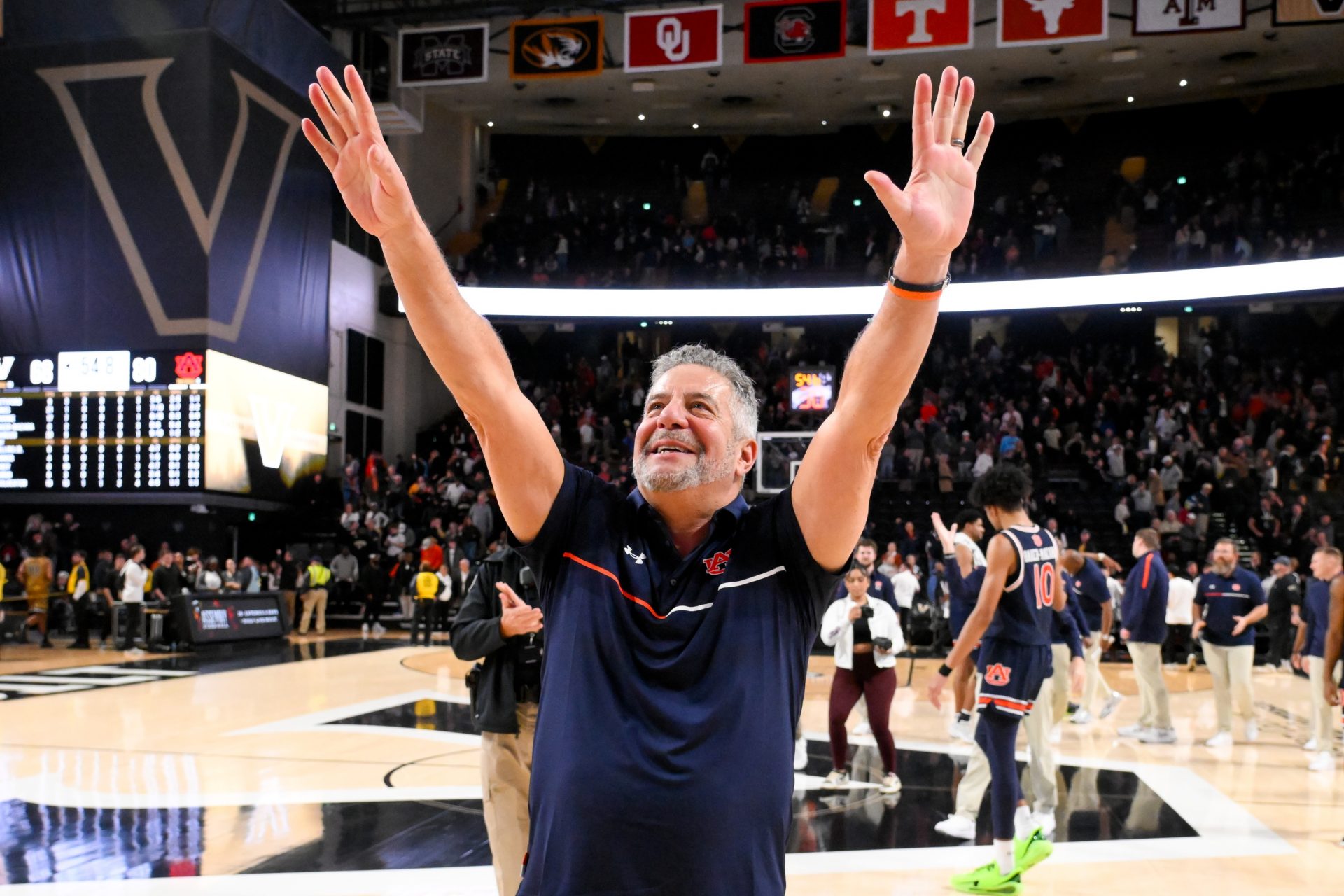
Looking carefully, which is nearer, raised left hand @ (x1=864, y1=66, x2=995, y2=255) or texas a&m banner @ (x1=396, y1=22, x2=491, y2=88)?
raised left hand @ (x1=864, y1=66, x2=995, y2=255)

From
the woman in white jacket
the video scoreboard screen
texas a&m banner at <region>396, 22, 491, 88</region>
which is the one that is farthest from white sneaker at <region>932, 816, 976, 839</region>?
texas a&m banner at <region>396, 22, 491, 88</region>

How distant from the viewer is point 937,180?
2.25 m

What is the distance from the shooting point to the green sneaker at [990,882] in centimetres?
577

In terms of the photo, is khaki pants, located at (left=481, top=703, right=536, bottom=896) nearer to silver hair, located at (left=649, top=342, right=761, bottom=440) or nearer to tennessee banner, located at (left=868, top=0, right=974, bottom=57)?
silver hair, located at (left=649, top=342, right=761, bottom=440)

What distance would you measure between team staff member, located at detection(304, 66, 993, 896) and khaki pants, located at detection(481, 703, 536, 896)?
233 cm

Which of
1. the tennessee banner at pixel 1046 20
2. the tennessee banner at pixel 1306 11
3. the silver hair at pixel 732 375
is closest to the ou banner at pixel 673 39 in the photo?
the tennessee banner at pixel 1046 20

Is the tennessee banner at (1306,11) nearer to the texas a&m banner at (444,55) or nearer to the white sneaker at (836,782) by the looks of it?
the texas a&m banner at (444,55)

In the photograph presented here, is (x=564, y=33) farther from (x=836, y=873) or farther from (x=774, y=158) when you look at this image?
(x=836, y=873)

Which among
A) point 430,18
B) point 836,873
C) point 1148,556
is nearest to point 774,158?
point 430,18

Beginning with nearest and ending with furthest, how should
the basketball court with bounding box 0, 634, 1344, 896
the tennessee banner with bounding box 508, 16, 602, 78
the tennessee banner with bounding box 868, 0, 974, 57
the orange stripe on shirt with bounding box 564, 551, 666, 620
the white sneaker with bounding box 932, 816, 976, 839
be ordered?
the orange stripe on shirt with bounding box 564, 551, 666, 620
the basketball court with bounding box 0, 634, 1344, 896
the white sneaker with bounding box 932, 816, 976, 839
the tennessee banner with bounding box 868, 0, 974, 57
the tennessee banner with bounding box 508, 16, 602, 78

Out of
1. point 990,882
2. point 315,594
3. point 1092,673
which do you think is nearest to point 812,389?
point 315,594

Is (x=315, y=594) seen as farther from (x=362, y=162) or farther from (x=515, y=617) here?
(x=362, y=162)

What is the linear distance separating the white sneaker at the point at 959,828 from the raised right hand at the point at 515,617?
3.57 m

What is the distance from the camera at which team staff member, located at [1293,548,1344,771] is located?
9359mm
